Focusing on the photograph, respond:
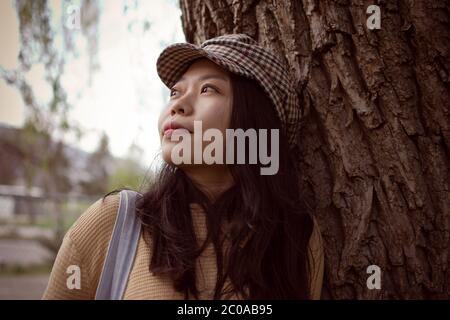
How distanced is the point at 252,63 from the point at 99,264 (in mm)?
787

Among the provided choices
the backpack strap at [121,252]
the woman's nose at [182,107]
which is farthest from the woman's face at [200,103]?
the backpack strap at [121,252]

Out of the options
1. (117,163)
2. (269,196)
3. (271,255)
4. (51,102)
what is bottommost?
(271,255)

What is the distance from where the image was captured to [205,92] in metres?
1.35

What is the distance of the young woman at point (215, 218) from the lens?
1.18 m

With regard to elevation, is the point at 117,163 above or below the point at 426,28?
above

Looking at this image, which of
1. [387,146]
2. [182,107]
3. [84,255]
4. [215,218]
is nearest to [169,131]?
[182,107]

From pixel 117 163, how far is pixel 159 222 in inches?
325

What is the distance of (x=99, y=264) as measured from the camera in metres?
1.19

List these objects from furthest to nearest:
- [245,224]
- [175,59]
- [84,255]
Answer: [175,59], [245,224], [84,255]

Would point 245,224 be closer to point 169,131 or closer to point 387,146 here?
point 169,131
